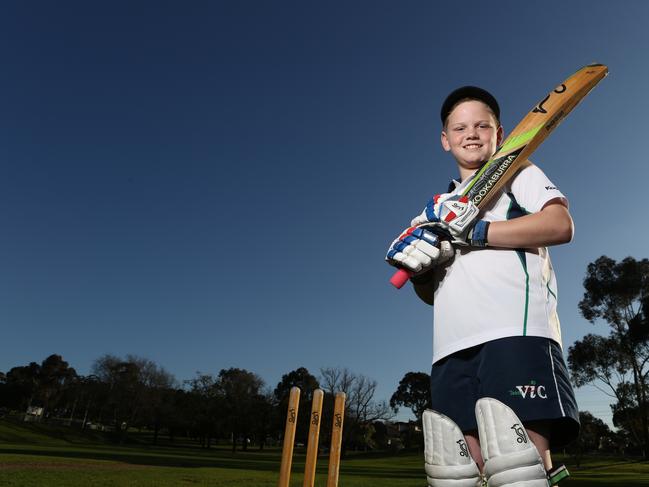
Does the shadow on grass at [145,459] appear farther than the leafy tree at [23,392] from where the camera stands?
No

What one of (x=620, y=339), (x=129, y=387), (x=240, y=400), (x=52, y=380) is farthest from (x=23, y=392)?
(x=620, y=339)

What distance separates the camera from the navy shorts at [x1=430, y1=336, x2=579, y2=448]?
178 cm

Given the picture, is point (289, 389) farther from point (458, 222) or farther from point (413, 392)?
point (458, 222)

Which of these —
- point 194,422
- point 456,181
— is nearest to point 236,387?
point 194,422

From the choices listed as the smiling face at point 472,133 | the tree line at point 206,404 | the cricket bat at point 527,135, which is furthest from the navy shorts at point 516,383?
the tree line at point 206,404

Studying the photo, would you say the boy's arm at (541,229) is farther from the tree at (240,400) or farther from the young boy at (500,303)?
the tree at (240,400)

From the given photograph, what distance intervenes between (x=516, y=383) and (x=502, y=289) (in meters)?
0.41

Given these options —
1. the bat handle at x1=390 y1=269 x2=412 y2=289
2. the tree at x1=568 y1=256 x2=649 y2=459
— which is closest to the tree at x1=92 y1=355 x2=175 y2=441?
the tree at x1=568 y1=256 x2=649 y2=459

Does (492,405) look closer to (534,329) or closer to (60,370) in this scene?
(534,329)

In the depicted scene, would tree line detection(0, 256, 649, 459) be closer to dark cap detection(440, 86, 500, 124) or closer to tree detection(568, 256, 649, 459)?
tree detection(568, 256, 649, 459)

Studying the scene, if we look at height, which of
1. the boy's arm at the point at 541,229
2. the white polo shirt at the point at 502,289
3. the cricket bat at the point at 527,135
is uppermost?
the cricket bat at the point at 527,135

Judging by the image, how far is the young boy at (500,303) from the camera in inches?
72.1

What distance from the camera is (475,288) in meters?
2.13

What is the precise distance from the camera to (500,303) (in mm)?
2018
